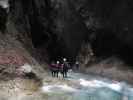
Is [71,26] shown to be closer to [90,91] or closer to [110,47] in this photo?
[110,47]

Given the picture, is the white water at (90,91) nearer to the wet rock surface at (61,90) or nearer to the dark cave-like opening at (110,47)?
the wet rock surface at (61,90)

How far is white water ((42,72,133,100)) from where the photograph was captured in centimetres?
1482

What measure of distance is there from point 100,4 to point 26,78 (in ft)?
39.3

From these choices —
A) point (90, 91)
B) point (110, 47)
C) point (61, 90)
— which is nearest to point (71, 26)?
point (110, 47)

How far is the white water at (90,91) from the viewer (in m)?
14.8

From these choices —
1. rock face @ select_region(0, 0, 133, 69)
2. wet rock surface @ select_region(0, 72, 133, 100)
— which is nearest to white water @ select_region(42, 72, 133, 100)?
wet rock surface @ select_region(0, 72, 133, 100)

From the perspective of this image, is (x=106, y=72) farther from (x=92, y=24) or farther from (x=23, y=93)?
(x=23, y=93)

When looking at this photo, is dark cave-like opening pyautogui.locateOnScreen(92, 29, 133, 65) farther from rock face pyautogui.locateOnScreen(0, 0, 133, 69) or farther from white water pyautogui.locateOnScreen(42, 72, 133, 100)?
white water pyautogui.locateOnScreen(42, 72, 133, 100)

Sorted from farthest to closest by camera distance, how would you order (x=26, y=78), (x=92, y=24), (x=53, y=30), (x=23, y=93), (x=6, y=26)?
(x=53, y=30) < (x=92, y=24) < (x=6, y=26) < (x=26, y=78) < (x=23, y=93)

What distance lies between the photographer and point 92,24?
977 inches

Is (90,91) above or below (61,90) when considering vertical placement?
below

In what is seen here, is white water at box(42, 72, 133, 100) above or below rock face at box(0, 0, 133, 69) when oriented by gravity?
below

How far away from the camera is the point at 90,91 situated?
16.5 metres

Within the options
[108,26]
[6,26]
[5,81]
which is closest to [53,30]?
[108,26]
